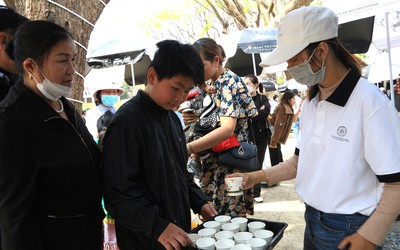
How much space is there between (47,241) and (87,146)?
1.49 ft

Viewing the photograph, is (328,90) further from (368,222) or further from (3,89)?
(3,89)

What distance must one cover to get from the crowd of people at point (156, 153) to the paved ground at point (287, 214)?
6.88 ft

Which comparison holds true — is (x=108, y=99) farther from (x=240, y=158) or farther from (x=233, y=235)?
(x=233, y=235)

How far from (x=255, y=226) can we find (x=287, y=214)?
3129mm

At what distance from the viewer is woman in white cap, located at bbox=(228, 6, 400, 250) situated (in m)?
1.19

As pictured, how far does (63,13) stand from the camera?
7.70ft

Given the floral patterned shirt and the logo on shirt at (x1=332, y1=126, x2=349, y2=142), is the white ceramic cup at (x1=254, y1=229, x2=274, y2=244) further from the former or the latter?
the floral patterned shirt

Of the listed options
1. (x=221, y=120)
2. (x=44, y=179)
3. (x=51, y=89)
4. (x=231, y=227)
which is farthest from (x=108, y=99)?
(x=231, y=227)

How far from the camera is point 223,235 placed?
1.47m

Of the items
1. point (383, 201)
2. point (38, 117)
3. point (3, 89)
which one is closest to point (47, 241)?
point (38, 117)

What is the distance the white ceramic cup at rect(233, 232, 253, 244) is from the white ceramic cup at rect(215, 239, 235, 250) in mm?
38

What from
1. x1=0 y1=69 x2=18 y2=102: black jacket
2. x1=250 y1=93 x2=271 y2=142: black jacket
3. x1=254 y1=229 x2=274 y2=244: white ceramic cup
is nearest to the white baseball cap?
x1=254 y1=229 x2=274 y2=244: white ceramic cup

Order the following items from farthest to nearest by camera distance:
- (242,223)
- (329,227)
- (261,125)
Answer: (261,125), (242,223), (329,227)

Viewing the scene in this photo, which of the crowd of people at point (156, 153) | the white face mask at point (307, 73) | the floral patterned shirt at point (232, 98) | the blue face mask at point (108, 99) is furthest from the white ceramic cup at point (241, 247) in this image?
the blue face mask at point (108, 99)
